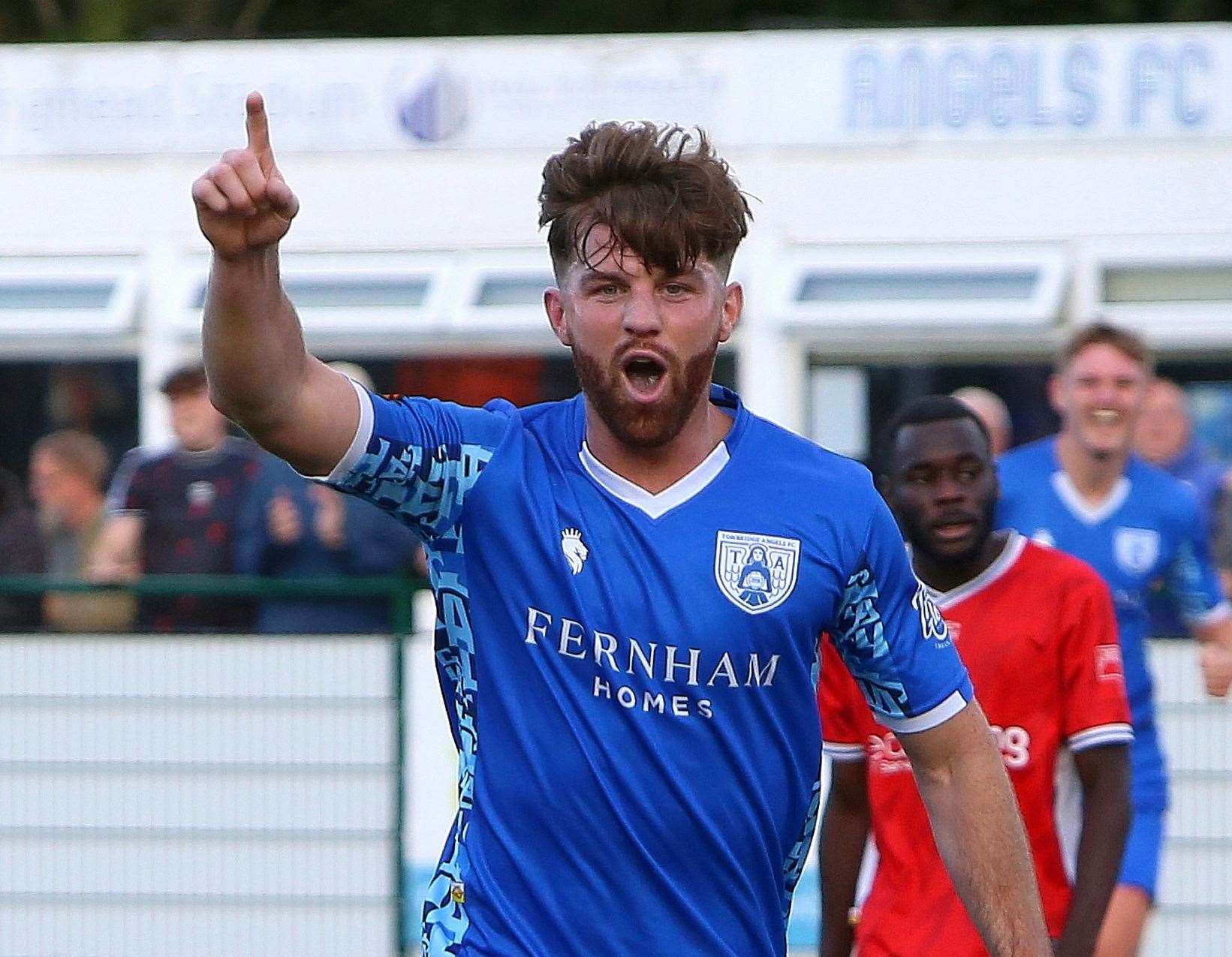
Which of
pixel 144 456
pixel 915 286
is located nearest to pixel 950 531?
pixel 144 456

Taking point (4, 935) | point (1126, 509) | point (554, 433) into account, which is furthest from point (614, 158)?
point (4, 935)

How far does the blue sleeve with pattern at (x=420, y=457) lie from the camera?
10.9 ft

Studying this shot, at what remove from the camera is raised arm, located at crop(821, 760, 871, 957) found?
488 cm

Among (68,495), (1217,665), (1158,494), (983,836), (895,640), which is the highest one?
(68,495)

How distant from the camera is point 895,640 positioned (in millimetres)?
3600

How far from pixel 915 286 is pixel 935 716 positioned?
5.53 meters

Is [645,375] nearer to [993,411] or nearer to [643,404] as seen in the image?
Result: [643,404]

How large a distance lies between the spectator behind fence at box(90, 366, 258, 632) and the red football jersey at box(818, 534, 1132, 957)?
342 cm

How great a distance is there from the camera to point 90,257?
9453mm

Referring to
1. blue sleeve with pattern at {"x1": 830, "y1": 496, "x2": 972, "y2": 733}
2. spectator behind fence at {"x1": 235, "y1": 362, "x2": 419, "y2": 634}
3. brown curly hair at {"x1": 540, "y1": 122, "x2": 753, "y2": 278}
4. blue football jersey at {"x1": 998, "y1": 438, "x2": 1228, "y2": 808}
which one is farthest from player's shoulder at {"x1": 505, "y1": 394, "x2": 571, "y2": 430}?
spectator behind fence at {"x1": 235, "y1": 362, "x2": 419, "y2": 634}

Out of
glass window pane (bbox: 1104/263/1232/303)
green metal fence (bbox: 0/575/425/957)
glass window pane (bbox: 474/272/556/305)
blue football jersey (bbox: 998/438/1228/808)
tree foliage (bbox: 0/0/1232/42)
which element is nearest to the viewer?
blue football jersey (bbox: 998/438/1228/808)

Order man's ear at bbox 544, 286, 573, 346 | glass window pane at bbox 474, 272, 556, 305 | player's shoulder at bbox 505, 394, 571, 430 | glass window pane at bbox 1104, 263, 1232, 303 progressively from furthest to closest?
glass window pane at bbox 474, 272, 556, 305 < glass window pane at bbox 1104, 263, 1232, 303 < player's shoulder at bbox 505, 394, 571, 430 < man's ear at bbox 544, 286, 573, 346

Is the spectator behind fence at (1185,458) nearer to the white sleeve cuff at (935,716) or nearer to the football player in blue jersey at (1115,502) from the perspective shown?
the football player in blue jersey at (1115,502)

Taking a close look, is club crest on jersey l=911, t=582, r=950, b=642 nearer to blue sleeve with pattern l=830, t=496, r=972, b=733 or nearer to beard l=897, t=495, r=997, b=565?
blue sleeve with pattern l=830, t=496, r=972, b=733
